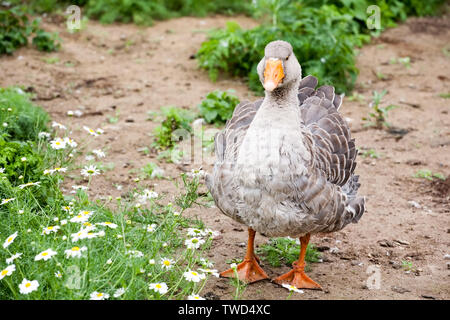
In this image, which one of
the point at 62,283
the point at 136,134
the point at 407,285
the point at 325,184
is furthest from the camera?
the point at 136,134

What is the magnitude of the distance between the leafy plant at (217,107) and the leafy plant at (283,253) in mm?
2124

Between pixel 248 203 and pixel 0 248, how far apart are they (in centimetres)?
148

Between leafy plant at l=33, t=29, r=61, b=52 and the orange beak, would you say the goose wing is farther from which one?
leafy plant at l=33, t=29, r=61, b=52

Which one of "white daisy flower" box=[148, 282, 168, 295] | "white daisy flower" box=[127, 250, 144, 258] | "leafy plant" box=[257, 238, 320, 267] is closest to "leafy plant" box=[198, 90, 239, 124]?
"leafy plant" box=[257, 238, 320, 267]

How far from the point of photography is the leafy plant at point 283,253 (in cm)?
388

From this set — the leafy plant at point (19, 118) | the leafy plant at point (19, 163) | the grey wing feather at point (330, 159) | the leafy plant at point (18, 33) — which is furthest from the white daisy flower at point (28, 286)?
the leafy plant at point (18, 33)

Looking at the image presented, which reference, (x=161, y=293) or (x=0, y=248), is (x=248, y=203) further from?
(x=0, y=248)

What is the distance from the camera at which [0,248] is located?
3.03 meters

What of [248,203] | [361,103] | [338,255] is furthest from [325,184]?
[361,103]

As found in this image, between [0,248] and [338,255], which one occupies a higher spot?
[0,248]

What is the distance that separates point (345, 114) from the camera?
647 cm

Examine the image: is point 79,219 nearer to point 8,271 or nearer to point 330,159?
point 8,271

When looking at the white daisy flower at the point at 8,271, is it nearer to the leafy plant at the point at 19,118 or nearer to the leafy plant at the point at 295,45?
the leafy plant at the point at 19,118
